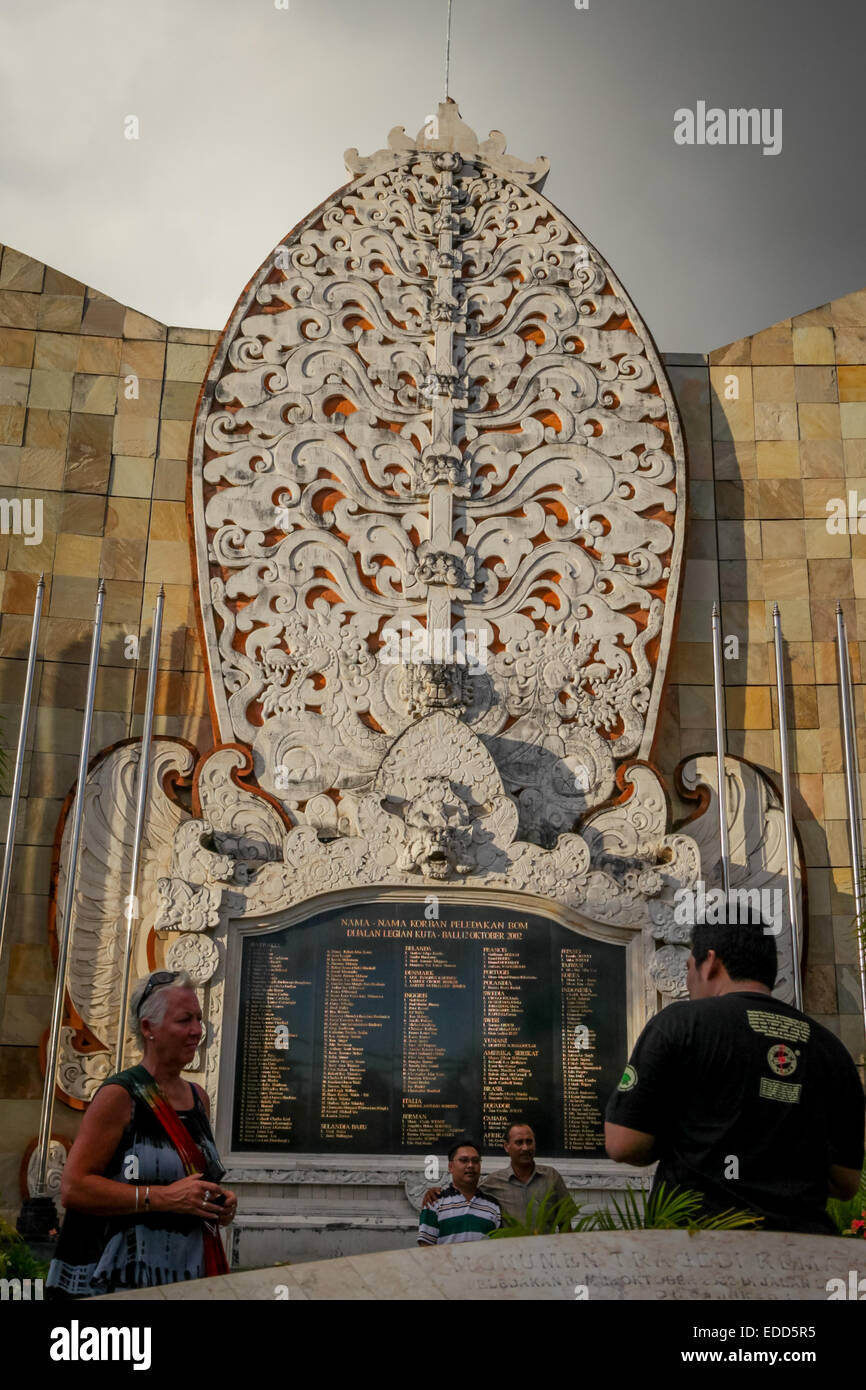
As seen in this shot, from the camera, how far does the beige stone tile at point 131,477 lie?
9867 mm

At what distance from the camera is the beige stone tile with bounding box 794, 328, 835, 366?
10539mm

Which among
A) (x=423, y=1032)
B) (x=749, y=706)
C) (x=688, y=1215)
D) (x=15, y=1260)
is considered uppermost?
(x=749, y=706)

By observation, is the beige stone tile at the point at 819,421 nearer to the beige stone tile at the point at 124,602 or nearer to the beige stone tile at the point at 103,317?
the beige stone tile at the point at 124,602

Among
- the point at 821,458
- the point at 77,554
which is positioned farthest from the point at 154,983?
the point at 821,458

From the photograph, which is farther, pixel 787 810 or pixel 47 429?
pixel 47 429

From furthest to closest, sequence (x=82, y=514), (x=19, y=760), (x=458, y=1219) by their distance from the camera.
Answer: (x=82, y=514) → (x=19, y=760) → (x=458, y=1219)

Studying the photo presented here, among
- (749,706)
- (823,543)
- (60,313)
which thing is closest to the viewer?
(749,706)

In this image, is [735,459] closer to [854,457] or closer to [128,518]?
[854,457]

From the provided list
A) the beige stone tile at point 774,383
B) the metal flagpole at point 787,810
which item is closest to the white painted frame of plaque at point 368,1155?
the metal flagpole at point 787,810

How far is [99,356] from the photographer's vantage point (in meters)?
10.2

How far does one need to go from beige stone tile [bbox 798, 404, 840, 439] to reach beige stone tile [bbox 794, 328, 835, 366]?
41 centimetres

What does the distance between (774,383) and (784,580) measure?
1.68 meters

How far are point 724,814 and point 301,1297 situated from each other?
551 cm
